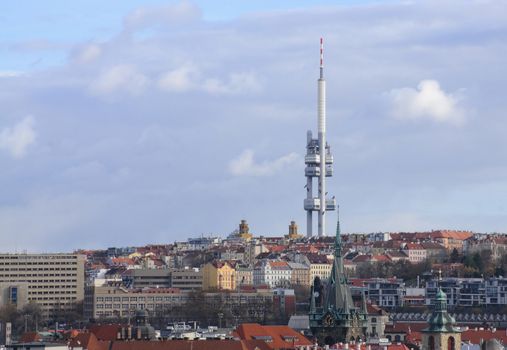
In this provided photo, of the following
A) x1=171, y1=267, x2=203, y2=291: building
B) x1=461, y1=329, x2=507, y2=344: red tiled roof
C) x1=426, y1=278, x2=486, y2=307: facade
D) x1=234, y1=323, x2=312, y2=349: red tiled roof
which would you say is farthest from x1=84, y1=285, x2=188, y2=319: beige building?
x1=461, y1=329, x2=507, y2=344: red tiled roof

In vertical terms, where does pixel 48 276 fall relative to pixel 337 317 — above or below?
above

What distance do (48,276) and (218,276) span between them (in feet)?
49.6

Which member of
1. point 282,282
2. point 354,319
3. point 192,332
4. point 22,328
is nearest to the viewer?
point 354,319

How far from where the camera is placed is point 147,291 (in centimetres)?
17050

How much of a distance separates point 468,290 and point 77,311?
2997 cm

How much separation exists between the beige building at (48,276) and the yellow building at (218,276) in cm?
1059

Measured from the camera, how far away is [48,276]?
582 feet

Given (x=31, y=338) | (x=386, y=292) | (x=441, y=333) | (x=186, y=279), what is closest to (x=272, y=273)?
(x=186, y=279)

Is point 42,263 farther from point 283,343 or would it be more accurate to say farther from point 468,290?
point 283,343

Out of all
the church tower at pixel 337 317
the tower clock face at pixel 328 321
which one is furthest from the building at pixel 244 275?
the tower clock face at pixel 328 321

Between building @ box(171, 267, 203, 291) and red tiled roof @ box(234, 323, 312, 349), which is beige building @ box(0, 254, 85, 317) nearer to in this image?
building @ box(171, 267, 203, 291)

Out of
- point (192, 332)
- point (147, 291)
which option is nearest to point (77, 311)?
point (147, 291)

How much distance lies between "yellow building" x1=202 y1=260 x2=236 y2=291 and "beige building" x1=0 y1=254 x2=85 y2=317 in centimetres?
1059

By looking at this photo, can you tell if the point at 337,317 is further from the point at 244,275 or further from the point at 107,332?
the point at 244,275
